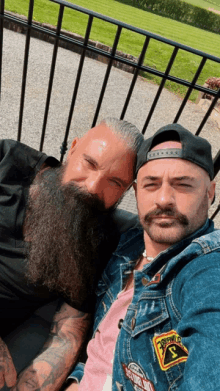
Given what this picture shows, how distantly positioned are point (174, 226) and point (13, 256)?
112 cm

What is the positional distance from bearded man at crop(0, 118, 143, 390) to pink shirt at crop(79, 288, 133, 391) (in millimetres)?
179

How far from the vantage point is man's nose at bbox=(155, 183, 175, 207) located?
144cm

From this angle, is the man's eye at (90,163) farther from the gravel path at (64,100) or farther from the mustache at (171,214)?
the gravel path at (64,100)

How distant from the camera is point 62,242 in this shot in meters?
1.92

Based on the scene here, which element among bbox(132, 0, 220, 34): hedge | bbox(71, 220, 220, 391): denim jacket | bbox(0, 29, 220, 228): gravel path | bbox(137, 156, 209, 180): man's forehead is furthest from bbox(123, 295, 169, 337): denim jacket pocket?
bbox(132, 0, 220, 34): hedge

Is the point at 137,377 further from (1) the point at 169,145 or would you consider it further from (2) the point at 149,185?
(1) the point at 169,145

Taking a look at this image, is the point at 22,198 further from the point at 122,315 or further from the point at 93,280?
the point at 122,315

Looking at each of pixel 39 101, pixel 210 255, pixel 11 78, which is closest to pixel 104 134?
pixel 210 255

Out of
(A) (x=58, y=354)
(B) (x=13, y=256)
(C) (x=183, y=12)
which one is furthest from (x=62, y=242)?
(C) (x=183, y=12)

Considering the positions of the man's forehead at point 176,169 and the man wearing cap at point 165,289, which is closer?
the man wearing cap at point 165,289

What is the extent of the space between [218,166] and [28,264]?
161 cm

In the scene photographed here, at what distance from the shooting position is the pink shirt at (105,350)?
5.32 ft

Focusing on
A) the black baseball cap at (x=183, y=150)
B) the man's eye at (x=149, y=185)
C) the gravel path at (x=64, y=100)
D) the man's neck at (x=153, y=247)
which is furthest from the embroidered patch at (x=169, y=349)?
the gravel path at (x=64, y=100)

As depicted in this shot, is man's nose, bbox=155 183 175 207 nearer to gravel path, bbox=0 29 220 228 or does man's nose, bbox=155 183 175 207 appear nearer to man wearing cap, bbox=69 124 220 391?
man wearing cap, bbox=69 124 220 391
